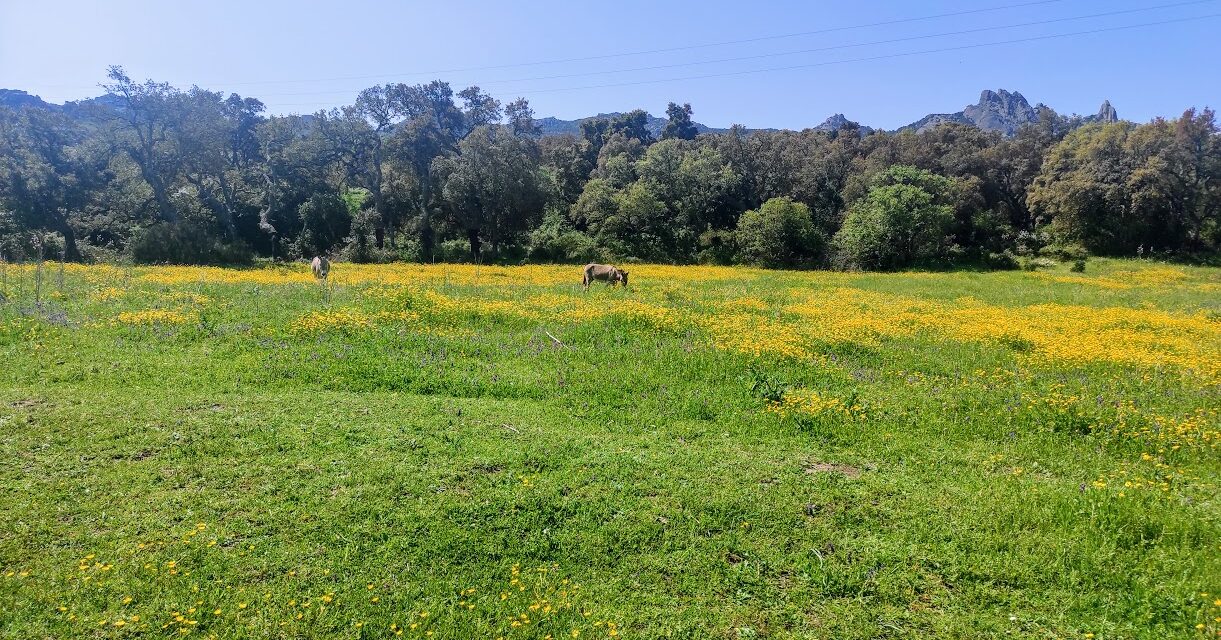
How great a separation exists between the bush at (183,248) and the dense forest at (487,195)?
0.38 ft

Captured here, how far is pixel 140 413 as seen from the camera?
802 cm

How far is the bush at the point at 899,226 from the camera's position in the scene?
4309cm

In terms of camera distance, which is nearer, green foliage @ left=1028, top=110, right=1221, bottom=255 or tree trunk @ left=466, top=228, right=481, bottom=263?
green foliage @ left=1028, top=110, right=1221, bottom=255

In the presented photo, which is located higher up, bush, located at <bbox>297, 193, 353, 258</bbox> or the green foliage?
the green foliage

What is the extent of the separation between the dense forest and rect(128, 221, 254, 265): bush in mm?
117

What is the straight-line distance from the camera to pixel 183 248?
3538 centimetres

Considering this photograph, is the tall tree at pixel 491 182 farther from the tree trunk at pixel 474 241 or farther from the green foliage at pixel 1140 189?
the green foliage at pixel 1140 189

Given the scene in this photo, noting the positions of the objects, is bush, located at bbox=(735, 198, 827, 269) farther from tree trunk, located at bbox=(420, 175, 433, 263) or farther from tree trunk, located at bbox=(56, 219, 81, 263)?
tree trunk, located at bbox=(56, 219, 81, 263)

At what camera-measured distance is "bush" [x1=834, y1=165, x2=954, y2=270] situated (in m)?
43.1

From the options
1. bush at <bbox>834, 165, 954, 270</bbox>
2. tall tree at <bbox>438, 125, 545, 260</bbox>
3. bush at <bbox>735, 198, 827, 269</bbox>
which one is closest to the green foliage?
bush at <bbox>834, 165, 954, 270</bbox>

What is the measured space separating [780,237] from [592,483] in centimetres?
4207

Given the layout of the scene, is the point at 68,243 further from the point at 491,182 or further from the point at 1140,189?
the point at 1140,189

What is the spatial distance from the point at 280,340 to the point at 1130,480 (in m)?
14.2

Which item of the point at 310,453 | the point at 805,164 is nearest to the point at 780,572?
the point at 310,453
